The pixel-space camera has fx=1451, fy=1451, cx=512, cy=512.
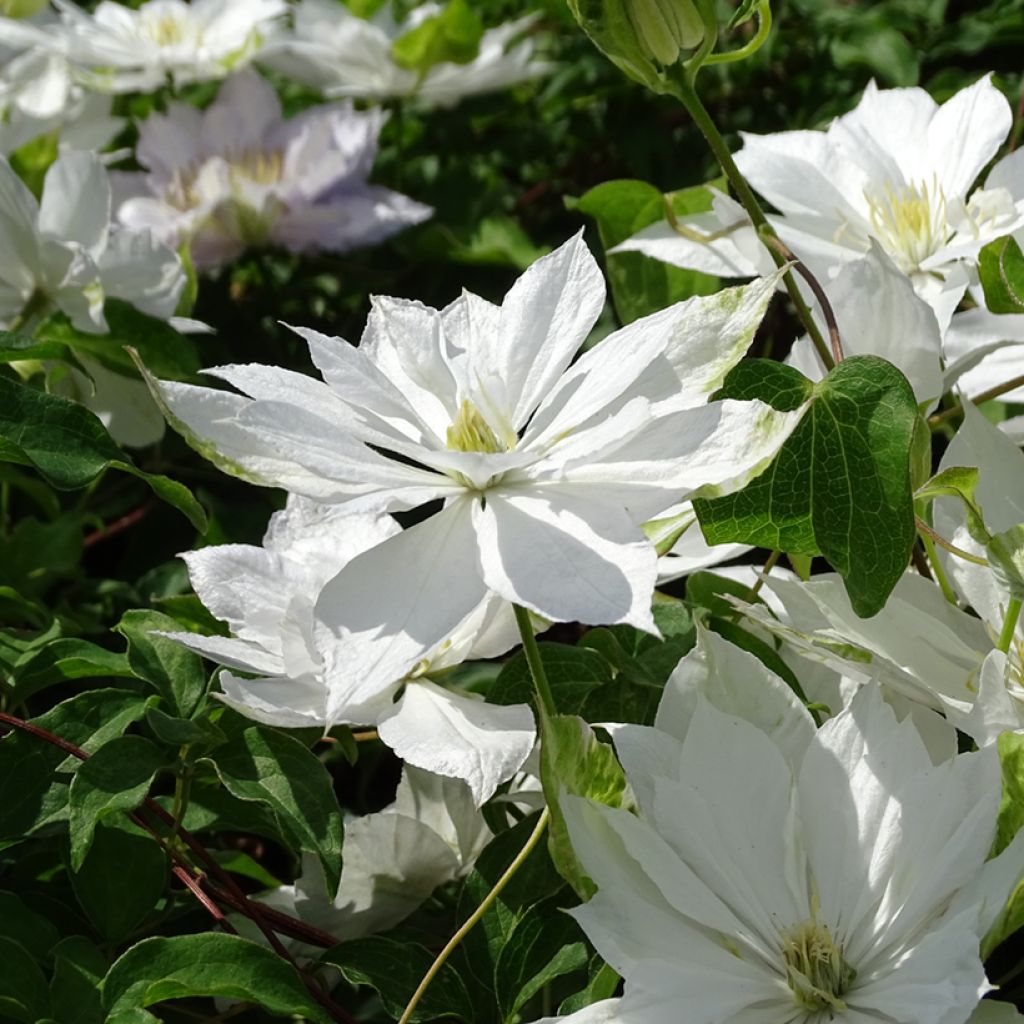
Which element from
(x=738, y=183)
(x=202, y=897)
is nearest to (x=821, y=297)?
(x=738, y=183)

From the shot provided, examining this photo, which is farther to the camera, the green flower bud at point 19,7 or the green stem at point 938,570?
the green flower bud at point 19,7

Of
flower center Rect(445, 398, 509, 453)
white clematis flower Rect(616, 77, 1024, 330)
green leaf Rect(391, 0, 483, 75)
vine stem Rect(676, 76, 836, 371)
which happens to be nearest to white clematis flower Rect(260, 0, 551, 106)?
green leaf Rect(391, 0, 483, 75)

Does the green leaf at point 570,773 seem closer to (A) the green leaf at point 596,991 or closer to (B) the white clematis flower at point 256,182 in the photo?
(A) the green leaf at point 596,991

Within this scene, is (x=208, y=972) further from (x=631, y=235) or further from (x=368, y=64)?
(x=368, y=64)

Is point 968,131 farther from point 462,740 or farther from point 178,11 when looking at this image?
point 178,11

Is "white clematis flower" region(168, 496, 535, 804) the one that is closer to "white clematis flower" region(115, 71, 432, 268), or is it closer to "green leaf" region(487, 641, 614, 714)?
"green leaf" region(487, 641, 614, 714)

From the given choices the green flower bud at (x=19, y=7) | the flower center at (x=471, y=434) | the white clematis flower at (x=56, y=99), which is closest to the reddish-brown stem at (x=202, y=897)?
the flower center at (x=471, y=434)
